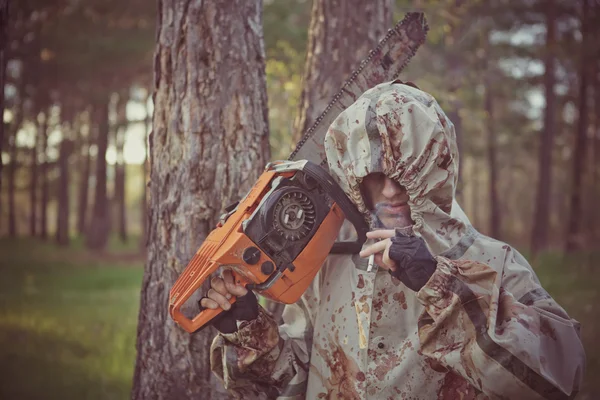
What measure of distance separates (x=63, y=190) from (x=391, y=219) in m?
20.8

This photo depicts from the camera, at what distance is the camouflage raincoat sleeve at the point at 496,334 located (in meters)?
1.63

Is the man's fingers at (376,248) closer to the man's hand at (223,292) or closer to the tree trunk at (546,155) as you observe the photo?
the man's hand at (223,292)

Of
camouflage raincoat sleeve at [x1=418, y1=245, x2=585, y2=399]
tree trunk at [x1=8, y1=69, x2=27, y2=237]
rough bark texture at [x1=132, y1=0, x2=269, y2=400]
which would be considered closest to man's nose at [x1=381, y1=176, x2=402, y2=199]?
camouflage raincoat sleeve at [x1=418, y1=245, x2=585, y2=399]

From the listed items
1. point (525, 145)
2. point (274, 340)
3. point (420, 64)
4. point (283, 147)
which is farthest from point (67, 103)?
point (274, 340)

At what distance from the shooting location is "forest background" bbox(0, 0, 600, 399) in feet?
18.0

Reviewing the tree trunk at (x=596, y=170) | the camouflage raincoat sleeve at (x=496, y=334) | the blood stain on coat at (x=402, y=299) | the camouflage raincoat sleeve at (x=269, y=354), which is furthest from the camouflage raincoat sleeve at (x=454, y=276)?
the tree trunk at (x=596, y=170)

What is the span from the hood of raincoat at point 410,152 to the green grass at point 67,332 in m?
4.40

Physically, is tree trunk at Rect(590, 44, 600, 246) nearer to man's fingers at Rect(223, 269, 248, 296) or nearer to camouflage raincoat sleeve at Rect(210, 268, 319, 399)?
camouflage raincoat sleeve at Rect(210, 268, 319, 399)

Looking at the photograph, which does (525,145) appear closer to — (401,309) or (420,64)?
(420,64)

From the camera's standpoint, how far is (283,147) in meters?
11.2

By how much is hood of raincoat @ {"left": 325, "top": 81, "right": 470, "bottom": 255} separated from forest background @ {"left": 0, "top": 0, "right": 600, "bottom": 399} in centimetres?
117

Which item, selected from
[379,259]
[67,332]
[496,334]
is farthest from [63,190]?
[496,334]

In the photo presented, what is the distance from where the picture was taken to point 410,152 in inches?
71.9

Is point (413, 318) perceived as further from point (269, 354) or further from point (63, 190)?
point (63, 190)
